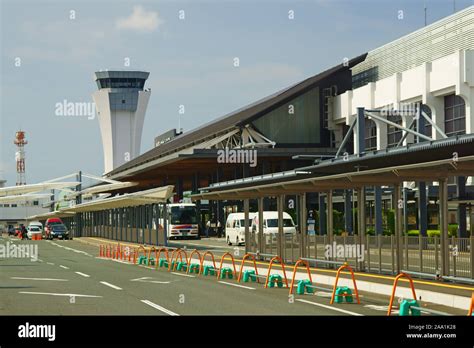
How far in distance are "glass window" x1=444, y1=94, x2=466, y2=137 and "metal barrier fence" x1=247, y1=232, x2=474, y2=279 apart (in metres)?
29.3

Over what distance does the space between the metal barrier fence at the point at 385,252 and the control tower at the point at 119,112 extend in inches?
5264

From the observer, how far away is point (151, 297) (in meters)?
19.8

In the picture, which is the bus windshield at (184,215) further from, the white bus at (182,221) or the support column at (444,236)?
the support column at (444,236)

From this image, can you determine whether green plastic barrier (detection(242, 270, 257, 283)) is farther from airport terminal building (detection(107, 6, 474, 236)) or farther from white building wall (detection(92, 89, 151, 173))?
white building wall (detection(92, 89, 151, 173))

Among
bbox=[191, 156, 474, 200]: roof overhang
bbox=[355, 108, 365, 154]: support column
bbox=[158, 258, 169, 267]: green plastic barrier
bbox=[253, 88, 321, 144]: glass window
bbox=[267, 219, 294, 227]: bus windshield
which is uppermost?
bbox=[253, 88, 321, 144]: glass window

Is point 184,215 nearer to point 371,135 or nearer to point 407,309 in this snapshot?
point 371,135

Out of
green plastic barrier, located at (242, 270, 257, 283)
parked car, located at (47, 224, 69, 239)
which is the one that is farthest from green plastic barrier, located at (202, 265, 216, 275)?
parked car, located at (47, 224, 69, 239)

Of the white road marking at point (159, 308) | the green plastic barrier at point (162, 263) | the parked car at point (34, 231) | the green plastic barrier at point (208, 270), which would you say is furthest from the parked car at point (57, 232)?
the white road marking at point (159, 308)

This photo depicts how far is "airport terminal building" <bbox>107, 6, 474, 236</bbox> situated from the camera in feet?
178

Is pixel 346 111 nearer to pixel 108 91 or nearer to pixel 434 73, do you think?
pixel 434 73

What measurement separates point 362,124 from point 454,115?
8.00m

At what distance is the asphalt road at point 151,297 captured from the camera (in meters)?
16.8

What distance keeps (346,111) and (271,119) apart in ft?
28.9
